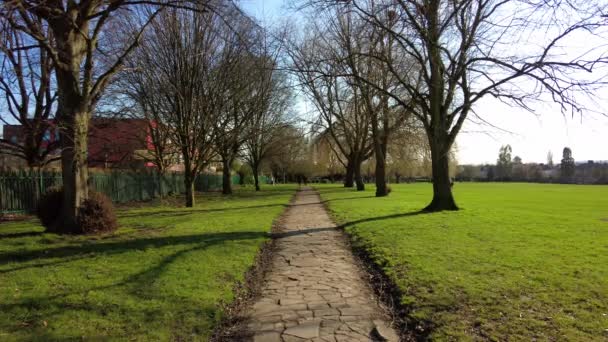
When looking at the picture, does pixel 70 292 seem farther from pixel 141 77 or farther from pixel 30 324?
pixel 141 77

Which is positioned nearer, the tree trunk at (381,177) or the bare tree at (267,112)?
the bare tree at (267,112)

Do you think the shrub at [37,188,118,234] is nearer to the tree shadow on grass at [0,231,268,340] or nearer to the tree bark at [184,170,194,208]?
the tree shadow on grass at [0,231,268,340]

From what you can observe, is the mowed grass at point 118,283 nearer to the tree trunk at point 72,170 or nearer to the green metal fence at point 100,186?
the tree trunk at point 72,170

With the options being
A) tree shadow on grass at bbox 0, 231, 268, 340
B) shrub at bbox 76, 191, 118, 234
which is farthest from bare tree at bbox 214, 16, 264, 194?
tree shadow on grass at bbox 0, 231, 268, 340

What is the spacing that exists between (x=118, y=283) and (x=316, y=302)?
298cm

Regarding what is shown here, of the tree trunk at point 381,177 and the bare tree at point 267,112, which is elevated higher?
the bare tree at point 267,112

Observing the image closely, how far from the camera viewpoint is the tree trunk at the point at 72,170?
10.2m

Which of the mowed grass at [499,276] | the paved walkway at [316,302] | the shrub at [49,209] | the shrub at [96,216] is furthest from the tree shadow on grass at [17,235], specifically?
the mowed grass at [499,276]

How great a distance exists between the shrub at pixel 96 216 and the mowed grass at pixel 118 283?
452 mm

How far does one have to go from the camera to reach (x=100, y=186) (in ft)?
74.7

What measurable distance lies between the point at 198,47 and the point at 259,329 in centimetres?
1597

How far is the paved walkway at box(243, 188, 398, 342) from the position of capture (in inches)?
181

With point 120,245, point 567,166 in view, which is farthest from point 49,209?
point 567,166

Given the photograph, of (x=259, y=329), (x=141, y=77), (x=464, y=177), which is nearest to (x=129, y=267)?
(x=259, y=329)
